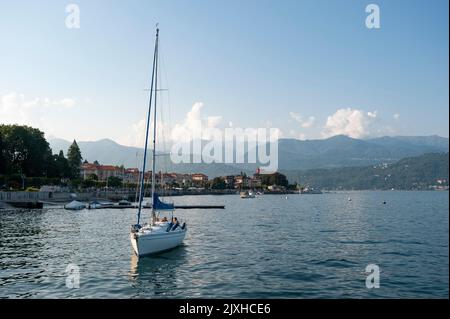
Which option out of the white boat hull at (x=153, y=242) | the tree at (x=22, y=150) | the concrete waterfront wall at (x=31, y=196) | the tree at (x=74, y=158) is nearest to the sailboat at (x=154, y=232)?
the white boat hull at (x=153, y=242)

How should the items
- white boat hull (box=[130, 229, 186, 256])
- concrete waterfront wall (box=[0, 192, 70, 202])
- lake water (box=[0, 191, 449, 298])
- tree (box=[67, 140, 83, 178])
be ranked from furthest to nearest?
tree (box=[67, 140, 83, 178]) < concrete waterfront wall (box=[0, 192, 70, 202]) < white boat hull (box=[130, 229, 186, 256]) < lake water (box=[0, 191, 449, 298])

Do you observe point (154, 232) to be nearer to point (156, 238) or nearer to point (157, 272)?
point (156, 238)

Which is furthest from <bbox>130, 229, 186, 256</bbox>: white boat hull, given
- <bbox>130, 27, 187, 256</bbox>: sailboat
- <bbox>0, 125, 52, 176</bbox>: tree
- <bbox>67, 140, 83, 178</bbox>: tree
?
<bbox>67, 140, 83, 178</bbox>: tree

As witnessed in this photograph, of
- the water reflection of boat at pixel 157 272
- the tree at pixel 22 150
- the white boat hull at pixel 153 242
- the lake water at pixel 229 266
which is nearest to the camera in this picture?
the lake water at pixel 229 266

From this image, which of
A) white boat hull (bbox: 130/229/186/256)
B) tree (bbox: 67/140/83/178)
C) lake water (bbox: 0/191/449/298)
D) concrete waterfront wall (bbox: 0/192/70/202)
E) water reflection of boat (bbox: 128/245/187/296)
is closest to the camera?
lake water (bbox: 0/191/449/298)

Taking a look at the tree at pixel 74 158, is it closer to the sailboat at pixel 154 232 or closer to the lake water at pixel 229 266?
the lake water at pixel 229 266

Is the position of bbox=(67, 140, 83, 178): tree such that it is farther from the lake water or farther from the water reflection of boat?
the water reflection of boat

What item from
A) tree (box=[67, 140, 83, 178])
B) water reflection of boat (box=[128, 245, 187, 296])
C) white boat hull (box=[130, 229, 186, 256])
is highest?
tree (box=[67, 140, 83, 178])

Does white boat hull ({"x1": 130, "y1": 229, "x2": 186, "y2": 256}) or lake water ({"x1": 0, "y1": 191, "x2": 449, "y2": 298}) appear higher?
white boat hull ({"x1": 130, "y1": 229, "x2": 186, "y2": 256})

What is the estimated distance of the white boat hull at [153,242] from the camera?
32688 mm

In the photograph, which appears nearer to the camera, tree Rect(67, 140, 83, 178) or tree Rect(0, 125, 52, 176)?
tree Rect(0, 125, 52, 176)

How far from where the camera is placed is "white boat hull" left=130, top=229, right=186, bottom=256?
32688mm

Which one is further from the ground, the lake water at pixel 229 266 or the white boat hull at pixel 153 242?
the white boat hull at pixel 153 242
